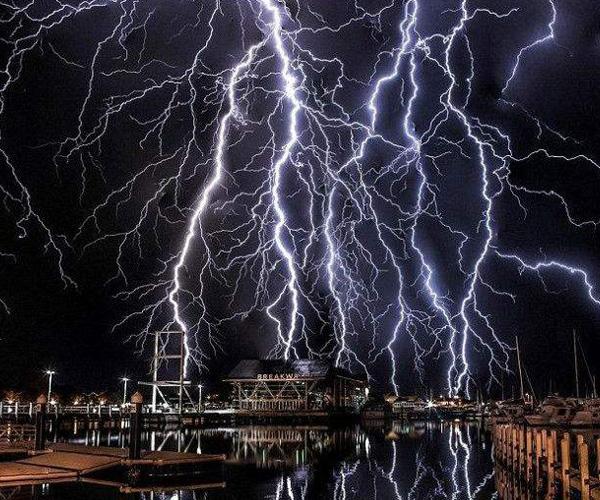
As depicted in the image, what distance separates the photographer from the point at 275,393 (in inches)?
1519

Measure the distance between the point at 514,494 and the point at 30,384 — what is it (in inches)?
2666

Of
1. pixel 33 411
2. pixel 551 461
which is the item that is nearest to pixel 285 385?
pixel 33 411

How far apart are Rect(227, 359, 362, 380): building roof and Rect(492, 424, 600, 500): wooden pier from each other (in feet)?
79.3

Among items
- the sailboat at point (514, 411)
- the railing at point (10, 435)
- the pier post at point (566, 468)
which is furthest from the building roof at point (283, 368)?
the pier post at point (566, 468)

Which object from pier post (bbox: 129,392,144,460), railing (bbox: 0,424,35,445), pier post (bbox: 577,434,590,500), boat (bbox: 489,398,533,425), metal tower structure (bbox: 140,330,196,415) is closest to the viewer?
pier post (bbox: 577,434,590,500)

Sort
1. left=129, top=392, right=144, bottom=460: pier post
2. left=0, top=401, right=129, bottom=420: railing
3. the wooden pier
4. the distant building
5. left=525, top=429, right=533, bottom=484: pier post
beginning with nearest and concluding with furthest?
the wooden pier → left=129, top=392, right=144, bottom=460: pier post → left=525, top=429, right=533, bottom=484: pier post → left=0, top=401, right=129, bottom=420: railing → the distant building

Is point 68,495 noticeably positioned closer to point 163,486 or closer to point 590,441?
point 163,486

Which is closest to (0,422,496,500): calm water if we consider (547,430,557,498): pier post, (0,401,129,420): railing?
(547,430,557,498): pier post

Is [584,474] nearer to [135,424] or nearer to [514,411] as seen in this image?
[135,424]

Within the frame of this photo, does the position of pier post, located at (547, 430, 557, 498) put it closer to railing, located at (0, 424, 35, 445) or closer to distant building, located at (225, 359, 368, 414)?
railing, located at (0, 424, 35, 445)

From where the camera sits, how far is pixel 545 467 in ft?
32.7

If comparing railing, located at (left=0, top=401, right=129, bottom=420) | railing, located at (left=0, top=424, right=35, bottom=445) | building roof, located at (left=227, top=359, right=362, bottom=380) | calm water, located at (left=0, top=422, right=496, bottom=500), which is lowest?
railing, located at (left=0, top=401, right=129, bottom=420)

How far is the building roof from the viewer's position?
123 feet

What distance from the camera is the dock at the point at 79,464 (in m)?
9.20
